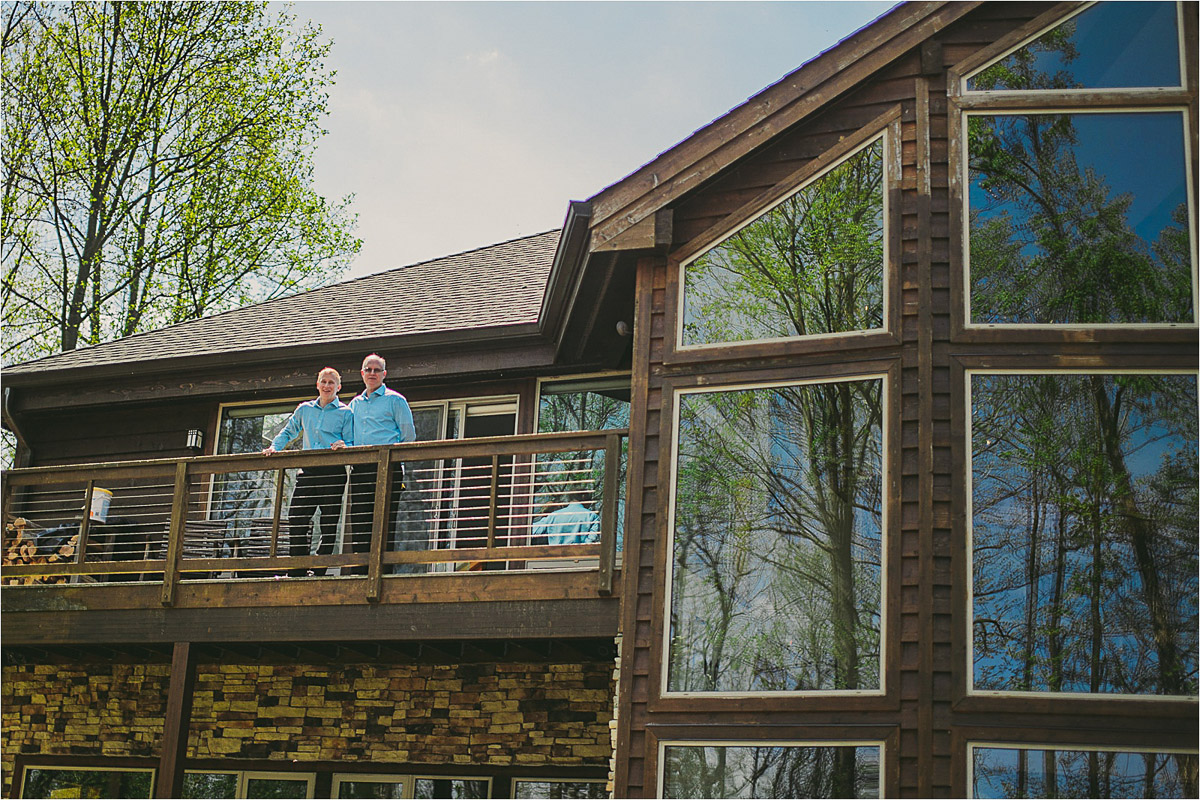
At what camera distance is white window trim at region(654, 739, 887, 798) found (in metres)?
7.13

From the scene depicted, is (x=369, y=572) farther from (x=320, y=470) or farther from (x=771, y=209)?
(x=771, y=209)

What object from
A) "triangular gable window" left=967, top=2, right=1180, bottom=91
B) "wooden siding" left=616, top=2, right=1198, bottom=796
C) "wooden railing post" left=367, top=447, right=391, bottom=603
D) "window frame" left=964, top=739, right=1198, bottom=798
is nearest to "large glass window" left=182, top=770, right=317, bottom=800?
"wooden railing post" left=367, top=447, right=391, bottom=603

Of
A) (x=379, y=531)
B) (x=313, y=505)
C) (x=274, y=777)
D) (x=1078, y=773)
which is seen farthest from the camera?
(x=274, y=777)

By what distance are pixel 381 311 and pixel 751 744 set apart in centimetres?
619

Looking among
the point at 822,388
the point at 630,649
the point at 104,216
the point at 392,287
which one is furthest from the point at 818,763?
the point at 104,216

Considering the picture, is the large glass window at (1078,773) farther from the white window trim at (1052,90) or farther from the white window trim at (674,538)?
the white window trim at (1052,90)

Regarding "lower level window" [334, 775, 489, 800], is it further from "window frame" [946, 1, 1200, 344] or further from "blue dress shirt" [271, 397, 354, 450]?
"window frame" [946, 1, 1200, 344]

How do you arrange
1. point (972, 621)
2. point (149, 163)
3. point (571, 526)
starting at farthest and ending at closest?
1. point (149, 163)
2. point (571, 526)
3. point (972, 621)

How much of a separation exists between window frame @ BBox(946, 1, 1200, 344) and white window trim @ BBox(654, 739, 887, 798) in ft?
7.71

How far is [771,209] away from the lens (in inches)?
324

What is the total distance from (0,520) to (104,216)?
497 inches

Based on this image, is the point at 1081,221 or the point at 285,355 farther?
the point at 285,355

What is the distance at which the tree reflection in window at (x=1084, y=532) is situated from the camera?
23.0 ft

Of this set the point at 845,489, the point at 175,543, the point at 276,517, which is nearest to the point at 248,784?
the point at 175,543
